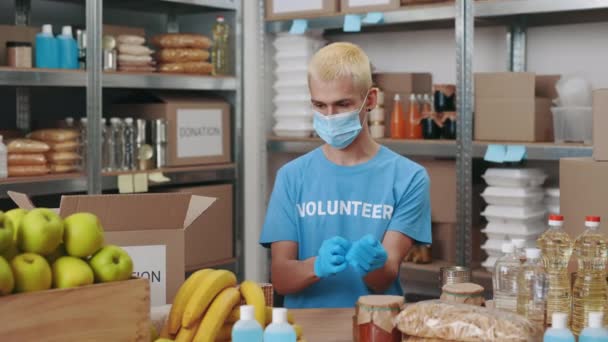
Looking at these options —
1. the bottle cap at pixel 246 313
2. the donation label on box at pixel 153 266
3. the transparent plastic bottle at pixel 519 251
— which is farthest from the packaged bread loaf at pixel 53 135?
the bottle cap at pixel 246 313

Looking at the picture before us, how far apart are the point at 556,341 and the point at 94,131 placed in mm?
2747

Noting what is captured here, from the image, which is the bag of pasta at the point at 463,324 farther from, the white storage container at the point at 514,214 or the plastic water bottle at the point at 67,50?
the plastic water bottle at the point at 67,50

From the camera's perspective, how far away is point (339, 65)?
93.8 inches

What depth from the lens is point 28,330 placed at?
4.52ft

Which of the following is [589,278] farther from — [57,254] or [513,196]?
[513,196]

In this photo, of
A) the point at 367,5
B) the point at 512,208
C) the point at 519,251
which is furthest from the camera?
the point at 367,5

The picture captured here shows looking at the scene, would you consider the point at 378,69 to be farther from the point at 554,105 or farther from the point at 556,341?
the point at 556,341

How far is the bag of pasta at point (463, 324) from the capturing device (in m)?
1.41

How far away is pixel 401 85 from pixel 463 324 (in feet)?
8.79

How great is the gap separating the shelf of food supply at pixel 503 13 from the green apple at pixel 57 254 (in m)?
2.47

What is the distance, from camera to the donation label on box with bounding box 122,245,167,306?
1.92 metres

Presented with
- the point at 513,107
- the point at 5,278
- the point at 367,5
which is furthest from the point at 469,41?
the point at 5,278

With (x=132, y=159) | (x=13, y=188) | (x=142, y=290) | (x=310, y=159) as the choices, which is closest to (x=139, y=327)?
(x=142, y=290)

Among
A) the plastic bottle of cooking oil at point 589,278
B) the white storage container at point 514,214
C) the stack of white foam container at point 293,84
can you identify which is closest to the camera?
the plastic bottle of cooking oil at point 589,278
